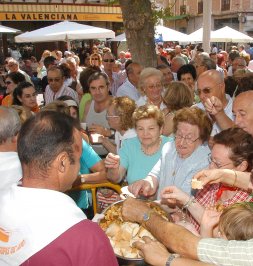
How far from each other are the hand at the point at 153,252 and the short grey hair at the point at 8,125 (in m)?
1.35

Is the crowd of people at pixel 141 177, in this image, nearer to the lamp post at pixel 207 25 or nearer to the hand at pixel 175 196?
the hand at pixel 175 196

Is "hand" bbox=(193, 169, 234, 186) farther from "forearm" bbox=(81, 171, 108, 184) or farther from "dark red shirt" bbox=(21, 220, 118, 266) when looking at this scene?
"forearm" bbox=(81, 171, 108, 184)

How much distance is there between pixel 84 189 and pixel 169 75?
3.54 m

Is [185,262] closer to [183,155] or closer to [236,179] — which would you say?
[236,179]

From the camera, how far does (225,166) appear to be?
2.44m

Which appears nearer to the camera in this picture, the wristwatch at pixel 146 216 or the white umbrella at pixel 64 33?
the wristwatch at pixel 146 216

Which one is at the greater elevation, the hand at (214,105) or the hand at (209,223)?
the hand at (214,105)

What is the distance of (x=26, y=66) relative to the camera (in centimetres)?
1414

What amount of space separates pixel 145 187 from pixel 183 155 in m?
0.40

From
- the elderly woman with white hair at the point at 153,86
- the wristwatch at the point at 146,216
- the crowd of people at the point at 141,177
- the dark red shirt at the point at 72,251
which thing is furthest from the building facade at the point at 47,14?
the dark red shirt at the point at 72,251

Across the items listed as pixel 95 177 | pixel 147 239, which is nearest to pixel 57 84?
pixel 95 177

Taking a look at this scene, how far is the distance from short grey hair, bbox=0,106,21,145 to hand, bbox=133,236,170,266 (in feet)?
4.43

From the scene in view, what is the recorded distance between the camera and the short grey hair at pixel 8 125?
2.81 metres

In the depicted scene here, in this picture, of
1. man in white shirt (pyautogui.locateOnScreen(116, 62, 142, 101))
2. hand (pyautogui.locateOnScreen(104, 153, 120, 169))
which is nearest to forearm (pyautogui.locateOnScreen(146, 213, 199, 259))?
hand (pyautogui.locateOnScreen(104, 153, 120, 169))
